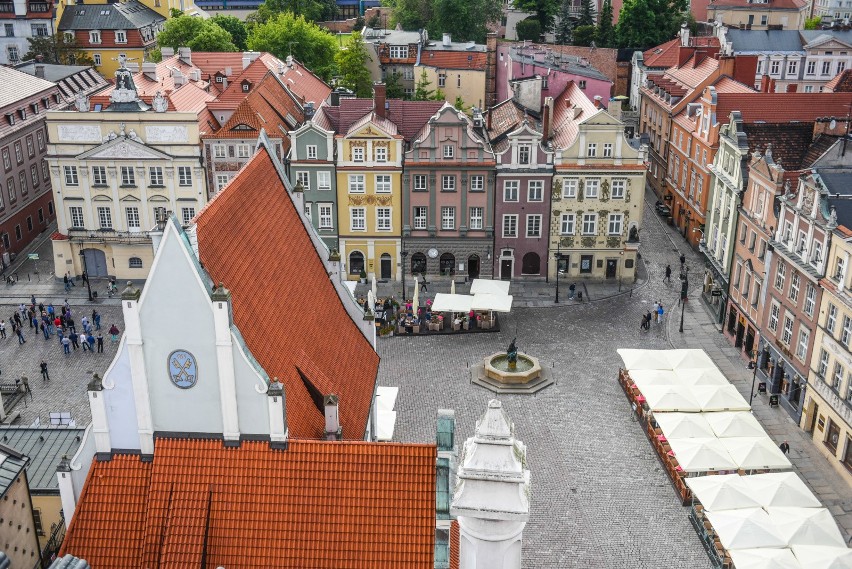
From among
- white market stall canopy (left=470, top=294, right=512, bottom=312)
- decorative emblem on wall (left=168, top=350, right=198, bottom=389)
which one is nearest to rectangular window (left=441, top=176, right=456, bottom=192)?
white market stall canopy (left=470, top=294, right=512, bottom=312)

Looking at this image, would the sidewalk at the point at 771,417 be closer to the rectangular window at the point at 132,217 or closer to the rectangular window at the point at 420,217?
the rectangular window at the point at 420,217

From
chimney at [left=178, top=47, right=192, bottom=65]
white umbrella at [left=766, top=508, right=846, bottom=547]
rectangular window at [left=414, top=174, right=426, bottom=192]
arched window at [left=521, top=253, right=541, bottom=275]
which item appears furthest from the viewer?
chimney at [left=178, top=47, right=192, bottom=65]

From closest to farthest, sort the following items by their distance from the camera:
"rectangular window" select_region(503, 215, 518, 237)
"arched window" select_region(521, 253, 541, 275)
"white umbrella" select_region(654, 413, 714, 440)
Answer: "white umbrella" select_region(654, 413, 714, 440)
"rectangular window" select_region(503, 215, 518, 237)
"arched window" select_region(521, 253, 541, 275)

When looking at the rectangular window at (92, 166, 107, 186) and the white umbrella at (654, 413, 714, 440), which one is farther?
the rectangular window at (92, 166, 107, 186)

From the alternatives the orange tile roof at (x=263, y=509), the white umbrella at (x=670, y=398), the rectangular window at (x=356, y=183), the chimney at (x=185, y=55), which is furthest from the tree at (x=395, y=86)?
the orange tile roof at (x=263, y=509)

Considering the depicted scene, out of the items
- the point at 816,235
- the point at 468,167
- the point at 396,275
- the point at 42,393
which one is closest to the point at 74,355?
the point at 42,393

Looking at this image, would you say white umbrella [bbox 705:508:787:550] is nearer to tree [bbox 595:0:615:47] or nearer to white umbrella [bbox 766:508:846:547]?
white umbrella [bbox 766:508:846:547]
